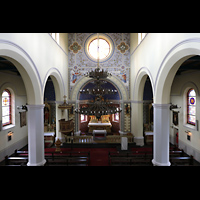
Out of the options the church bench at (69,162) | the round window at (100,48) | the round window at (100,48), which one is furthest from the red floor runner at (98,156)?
the round window at (100,48)

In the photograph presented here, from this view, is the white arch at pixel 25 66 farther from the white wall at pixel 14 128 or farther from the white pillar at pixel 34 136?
the white wall at pixel 14 128

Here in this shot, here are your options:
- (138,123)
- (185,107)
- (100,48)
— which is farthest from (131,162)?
(100,48)

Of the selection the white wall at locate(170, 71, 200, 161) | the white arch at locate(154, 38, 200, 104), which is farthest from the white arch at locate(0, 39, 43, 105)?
the white wall at locate(170, 71, 200, 161)

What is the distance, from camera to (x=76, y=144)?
13102mm

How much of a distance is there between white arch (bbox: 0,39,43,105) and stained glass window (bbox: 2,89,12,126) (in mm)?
5134

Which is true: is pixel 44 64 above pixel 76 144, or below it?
above

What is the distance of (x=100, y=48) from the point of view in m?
15.3

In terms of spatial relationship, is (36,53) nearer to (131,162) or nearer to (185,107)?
(131,162)

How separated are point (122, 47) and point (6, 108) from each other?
37.7ft

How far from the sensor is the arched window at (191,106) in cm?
1112

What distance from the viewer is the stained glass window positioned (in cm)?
1112

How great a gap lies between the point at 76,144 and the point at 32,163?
19.3 feet
